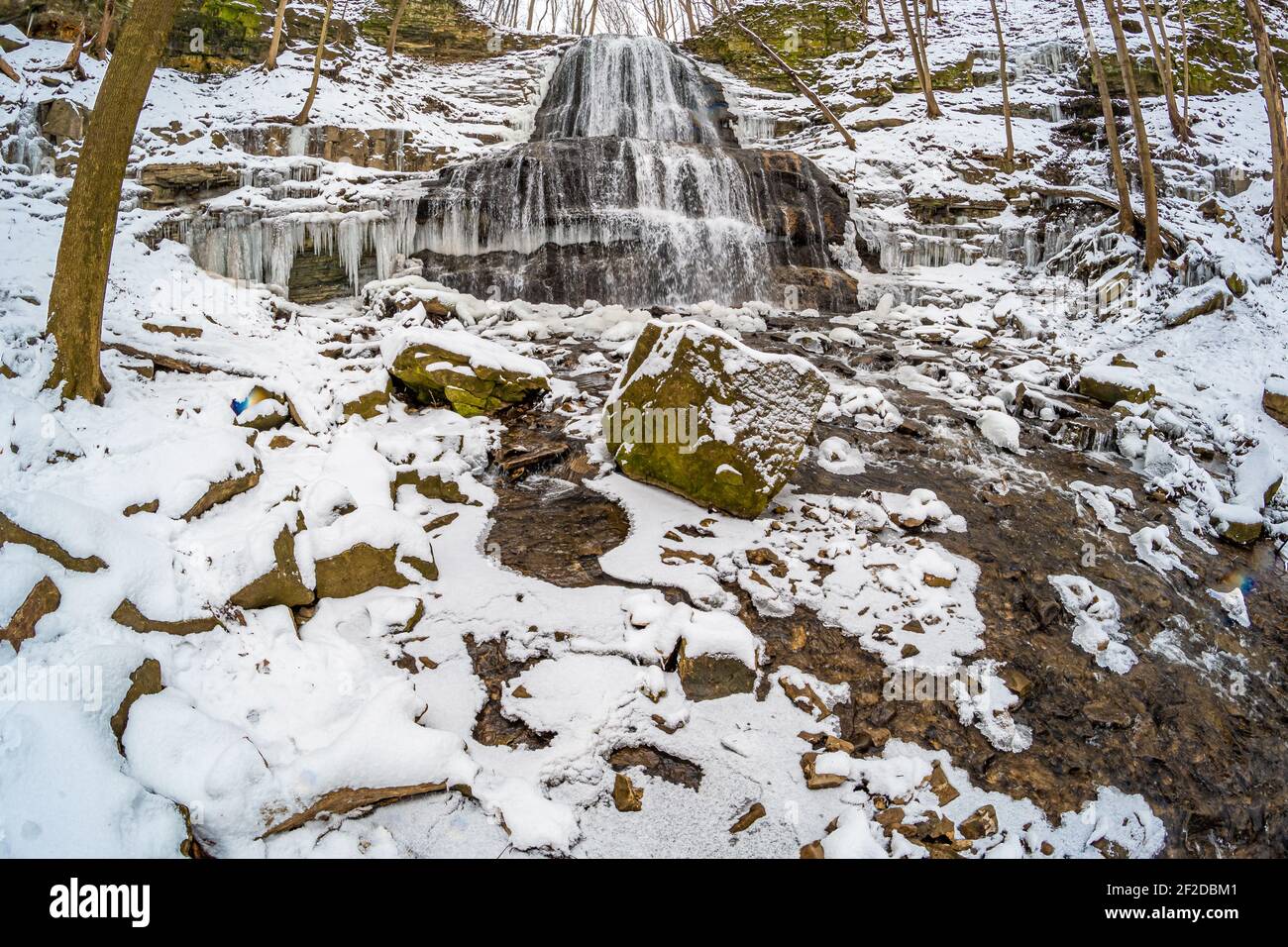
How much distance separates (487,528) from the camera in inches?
171

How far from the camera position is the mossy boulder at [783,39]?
17.7 metres

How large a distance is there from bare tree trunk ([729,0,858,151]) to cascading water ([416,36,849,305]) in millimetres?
2895

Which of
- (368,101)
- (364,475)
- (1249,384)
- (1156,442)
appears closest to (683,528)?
(364,475)

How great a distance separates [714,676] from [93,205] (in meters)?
4.78

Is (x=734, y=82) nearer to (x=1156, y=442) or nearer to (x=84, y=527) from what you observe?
(x=1156, y=442)

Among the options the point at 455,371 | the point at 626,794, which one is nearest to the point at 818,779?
the point at 626,794

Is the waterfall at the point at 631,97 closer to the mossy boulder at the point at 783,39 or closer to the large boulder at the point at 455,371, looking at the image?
the mossy boulder at the point at 783,39

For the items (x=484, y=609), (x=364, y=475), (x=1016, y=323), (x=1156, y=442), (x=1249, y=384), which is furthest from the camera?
(x=1016, y=323)

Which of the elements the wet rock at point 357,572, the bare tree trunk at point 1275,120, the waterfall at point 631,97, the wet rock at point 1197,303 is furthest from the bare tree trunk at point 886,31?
the wet rock at point 357,572

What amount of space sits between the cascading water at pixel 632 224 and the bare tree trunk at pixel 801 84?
9.50 feet

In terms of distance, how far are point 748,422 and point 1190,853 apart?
3.16 meters

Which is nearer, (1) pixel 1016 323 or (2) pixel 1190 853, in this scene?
(2) pixel 1190 853

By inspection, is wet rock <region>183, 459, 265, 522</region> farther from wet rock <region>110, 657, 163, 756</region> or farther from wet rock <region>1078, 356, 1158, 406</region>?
wet rock <region>1078, 356, 1158, 406</region>

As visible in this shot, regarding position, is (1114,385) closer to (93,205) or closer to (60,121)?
(93,205)
